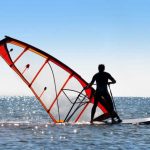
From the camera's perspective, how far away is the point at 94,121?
1702cm

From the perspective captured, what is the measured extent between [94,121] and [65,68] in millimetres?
2173

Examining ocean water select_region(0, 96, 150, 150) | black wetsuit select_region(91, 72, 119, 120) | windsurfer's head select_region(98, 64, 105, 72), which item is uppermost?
windsurfer's head select_region(98, 64, 105, 72)

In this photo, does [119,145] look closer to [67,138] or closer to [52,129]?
[67,138]

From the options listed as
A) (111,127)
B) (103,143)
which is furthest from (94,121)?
(103,143)

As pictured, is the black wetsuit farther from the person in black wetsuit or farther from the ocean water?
the ocean water

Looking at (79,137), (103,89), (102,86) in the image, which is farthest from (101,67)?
(79,137)

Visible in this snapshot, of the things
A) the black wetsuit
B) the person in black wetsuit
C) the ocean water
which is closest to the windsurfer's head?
the person in black wetsuit

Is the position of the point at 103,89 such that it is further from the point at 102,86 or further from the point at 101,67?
the point at 101,67

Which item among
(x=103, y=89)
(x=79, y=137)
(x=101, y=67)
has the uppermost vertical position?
(x=101, y=67)

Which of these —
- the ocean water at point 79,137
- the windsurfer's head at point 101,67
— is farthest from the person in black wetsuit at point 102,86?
the ocean water at point 79,137

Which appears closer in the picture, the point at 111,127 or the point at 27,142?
the point at 27,142

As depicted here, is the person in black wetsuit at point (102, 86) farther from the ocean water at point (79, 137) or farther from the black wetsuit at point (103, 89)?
the ocean water at point (79, 137)

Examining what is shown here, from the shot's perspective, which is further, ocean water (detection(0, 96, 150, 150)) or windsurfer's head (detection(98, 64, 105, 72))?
windsurfer's head (detection(98, 64, 105, 72))

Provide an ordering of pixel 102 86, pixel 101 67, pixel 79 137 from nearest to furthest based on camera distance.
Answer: pixel 79 137
pixel 101 67
pixel 102 86
